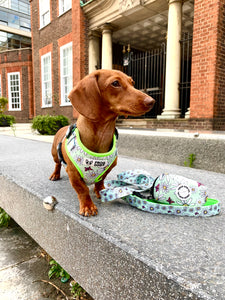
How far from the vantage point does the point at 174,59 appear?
21.3 ft

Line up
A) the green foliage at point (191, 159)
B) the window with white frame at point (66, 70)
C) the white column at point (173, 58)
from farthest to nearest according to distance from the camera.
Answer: the window with white frame at point (66, 70), the white column at point (173, 58), the green foliage at point (191, 159)

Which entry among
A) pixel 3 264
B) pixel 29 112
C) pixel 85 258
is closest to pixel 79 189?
pixel 85 258

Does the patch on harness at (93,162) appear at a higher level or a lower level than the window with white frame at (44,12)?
lower

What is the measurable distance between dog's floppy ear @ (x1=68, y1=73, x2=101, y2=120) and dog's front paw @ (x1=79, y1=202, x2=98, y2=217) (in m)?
0.48

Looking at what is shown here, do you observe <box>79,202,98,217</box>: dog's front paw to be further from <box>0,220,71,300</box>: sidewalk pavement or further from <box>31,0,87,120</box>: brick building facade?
<box>31,0,87,120</box>: brick building facade

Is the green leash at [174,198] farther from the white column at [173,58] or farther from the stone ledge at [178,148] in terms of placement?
the white column at [173,58]

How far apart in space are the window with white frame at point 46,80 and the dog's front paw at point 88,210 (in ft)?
39.1

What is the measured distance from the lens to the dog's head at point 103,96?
45.7 inches

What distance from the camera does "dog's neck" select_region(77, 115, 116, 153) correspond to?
4.17ft

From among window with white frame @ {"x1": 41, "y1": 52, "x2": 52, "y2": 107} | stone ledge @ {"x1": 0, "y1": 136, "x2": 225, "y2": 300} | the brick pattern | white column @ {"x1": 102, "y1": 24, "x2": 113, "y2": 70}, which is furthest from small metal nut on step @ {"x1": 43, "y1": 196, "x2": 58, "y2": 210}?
the brick pattern

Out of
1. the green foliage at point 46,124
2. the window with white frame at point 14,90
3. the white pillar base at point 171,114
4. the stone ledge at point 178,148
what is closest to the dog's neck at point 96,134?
the stone ledge at point 178,148

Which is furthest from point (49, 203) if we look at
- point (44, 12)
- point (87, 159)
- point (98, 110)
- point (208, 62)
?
point (44, 12)

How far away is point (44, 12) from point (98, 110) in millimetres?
13462

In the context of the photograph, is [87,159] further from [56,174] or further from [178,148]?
[178,148]
